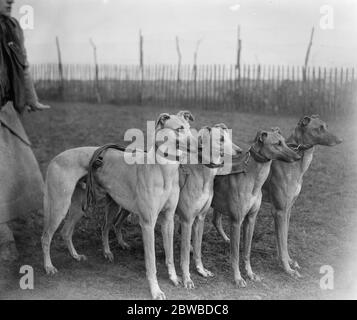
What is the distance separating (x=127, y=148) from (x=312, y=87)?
453 cm

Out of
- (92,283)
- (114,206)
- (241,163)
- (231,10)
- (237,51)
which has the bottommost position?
(92,283)

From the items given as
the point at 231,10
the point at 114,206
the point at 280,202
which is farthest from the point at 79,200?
the point at 231,10

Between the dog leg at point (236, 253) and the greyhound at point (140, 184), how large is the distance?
66 cm

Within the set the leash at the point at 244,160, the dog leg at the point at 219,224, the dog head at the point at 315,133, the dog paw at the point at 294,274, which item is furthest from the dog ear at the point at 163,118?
the dog paw at the point at 294,274

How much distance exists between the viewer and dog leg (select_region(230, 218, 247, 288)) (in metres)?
5.70

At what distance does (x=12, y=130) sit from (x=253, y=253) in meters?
3.49

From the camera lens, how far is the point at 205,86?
10.1 metres

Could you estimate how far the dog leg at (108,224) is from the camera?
6.48 m

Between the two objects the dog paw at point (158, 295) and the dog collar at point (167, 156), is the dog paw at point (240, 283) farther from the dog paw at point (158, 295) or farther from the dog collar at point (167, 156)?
the dog collar at point (167, 156)

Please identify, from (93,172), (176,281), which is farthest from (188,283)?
(93,172)

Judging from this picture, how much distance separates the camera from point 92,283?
5.71m

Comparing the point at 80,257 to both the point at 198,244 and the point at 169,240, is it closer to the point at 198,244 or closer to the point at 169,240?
the point at 169,240

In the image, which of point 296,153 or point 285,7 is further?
point 285,7

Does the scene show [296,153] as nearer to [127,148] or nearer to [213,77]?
[127,148]
